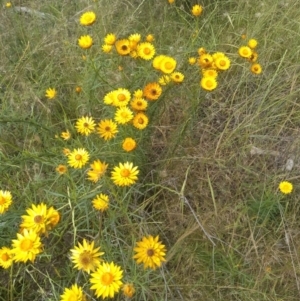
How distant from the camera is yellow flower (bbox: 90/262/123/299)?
109cm

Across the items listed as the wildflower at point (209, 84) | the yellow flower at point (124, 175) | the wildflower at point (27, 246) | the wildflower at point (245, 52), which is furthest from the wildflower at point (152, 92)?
the wildflower at point (27, 246)

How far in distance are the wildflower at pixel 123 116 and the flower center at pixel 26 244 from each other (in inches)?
21.2

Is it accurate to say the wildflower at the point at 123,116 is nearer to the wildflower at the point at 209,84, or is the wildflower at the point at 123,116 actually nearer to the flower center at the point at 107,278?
the wildflower at the point at 209,84

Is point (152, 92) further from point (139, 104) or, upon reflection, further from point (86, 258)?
point (86, 258)

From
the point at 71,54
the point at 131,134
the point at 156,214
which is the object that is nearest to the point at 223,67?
the point at 131,134

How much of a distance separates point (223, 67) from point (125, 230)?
27.5 inches

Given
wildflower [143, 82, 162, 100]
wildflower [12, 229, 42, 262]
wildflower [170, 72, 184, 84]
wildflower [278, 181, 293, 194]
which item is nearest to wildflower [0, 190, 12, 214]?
wildflower [12, 229, 42, 262]

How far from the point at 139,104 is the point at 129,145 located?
17cm

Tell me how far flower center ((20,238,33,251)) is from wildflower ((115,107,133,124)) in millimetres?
540

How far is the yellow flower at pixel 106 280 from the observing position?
1.09 m

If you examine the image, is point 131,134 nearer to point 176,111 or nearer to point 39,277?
point 176,111

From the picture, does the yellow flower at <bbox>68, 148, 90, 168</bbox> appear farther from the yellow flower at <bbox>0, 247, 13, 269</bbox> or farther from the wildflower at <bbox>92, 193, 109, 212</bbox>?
the yellow flower at <bbox>0, 247, 13, 269</bbox>

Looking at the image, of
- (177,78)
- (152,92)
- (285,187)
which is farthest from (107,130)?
(285,187)

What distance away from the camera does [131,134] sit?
5.13 feet
